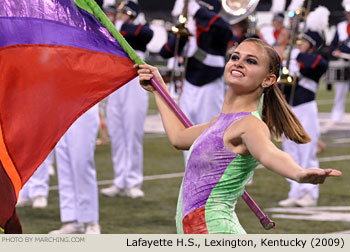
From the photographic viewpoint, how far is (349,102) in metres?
23.0

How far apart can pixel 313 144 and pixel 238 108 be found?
5.17 meters

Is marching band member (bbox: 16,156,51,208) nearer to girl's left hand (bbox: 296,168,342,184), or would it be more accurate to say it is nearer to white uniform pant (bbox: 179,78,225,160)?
white uniform pant (bbox: 179,78,225,160)

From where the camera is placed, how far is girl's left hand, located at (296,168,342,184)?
334 cm

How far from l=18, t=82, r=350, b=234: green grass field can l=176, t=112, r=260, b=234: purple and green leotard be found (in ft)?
11.1

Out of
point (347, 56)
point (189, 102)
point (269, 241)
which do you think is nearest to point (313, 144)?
point (189, 102)

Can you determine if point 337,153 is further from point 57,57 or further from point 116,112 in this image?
point 57,57

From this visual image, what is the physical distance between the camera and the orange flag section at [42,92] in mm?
4980

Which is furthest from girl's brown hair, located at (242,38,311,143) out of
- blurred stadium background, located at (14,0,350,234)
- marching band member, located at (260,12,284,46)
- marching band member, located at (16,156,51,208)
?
marching band member, located at (260,12,284,46)

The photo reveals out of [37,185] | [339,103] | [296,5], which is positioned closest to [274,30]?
[296,5]

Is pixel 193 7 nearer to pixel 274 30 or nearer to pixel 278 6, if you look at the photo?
pixel 274 30

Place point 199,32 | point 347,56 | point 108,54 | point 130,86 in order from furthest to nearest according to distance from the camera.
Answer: point 347,56
point 130,86
point 199,32
point 108,54

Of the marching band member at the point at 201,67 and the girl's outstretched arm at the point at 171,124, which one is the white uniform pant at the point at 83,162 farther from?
the girl's outstretched arm at the point at 171,124

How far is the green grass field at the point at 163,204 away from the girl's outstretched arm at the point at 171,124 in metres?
2.91

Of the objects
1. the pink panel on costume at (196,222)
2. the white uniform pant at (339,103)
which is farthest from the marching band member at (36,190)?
the white uniform pant at (339,103)
